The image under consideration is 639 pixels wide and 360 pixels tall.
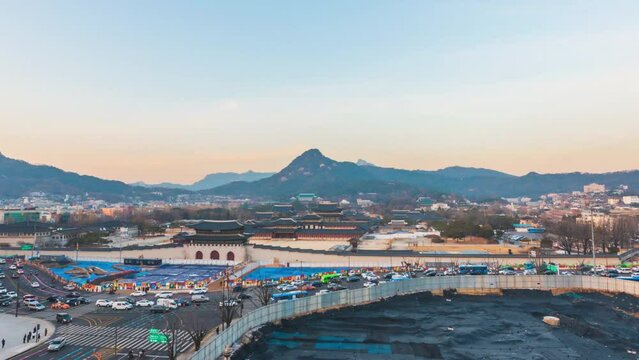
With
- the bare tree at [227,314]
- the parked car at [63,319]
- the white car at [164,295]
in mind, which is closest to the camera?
the bare tree at [227,314]

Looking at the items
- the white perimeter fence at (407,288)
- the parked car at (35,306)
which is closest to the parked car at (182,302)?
the parked car at (35,306)

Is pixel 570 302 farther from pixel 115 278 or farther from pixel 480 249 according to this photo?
pixel 115 278

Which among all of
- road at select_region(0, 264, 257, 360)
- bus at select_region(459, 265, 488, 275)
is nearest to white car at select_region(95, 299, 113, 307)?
road at select_region(0, 264, 257, 360)

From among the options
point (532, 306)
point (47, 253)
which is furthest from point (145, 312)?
point (47, 253)

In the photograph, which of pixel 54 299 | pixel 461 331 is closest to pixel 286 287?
pixel 461 331

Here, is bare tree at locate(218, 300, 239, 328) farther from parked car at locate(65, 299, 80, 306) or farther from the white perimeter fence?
parked car at locate(65, 299, 80, 306)

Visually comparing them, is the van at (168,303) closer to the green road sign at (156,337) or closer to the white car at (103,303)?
the white car at (103,303)
